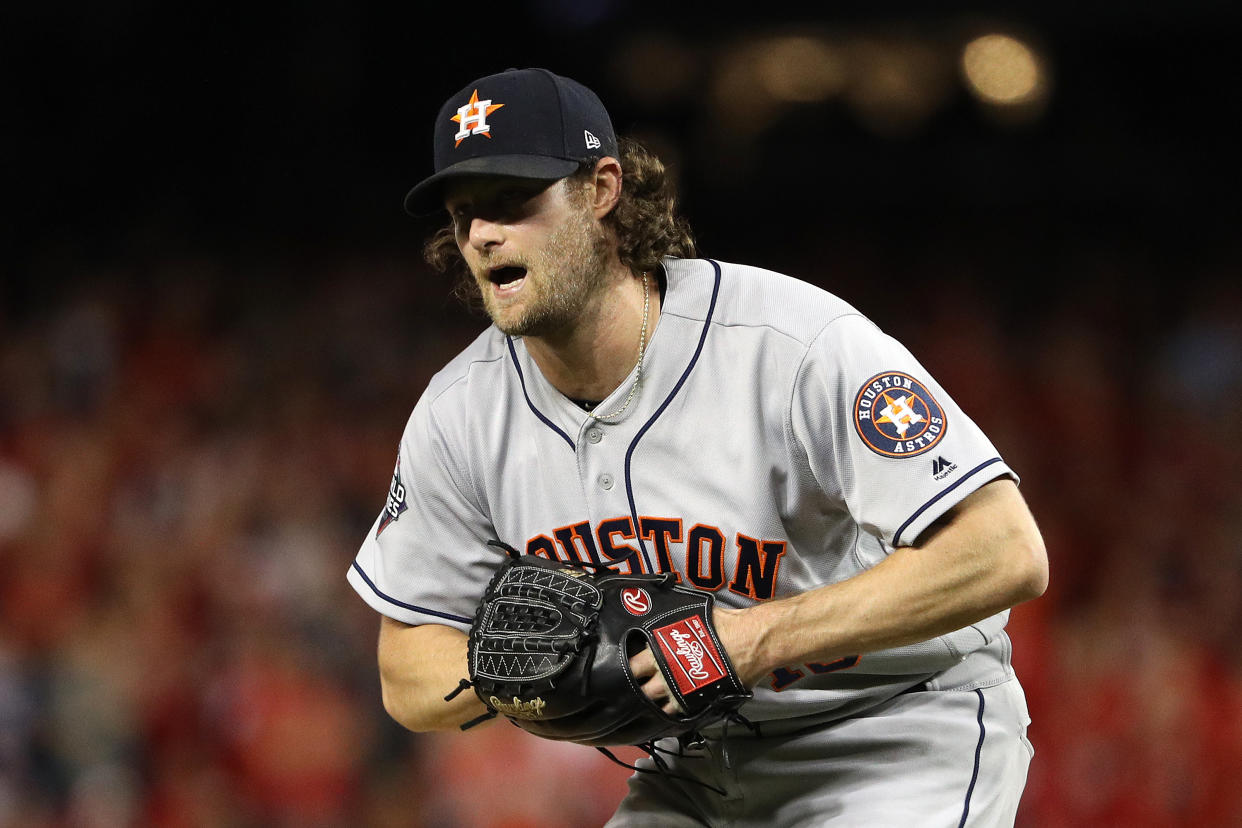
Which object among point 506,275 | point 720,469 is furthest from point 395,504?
point 720,469

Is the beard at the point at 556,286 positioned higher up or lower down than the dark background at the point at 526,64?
lower down

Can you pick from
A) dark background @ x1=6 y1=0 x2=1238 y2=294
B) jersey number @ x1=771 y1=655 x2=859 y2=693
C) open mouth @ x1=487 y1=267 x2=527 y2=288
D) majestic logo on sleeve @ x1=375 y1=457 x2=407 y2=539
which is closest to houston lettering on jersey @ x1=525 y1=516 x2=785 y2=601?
jersey number @ x1=771 y1=655 x2=859 y2=693

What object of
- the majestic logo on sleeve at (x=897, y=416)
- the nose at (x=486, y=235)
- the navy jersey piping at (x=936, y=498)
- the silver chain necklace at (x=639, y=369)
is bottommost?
the navy jersey piping at (x=936, y=498)

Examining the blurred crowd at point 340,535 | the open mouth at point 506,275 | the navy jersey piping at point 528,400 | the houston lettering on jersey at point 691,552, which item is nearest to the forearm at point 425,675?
the houston lettering on jersey at point 691,552

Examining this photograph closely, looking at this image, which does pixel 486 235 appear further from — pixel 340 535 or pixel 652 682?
pixel 340 535

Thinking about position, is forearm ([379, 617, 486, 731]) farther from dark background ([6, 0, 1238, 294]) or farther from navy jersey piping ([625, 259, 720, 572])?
dark background ([6, 0, 1238, 294])

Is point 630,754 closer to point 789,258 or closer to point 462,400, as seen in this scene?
point 462,400

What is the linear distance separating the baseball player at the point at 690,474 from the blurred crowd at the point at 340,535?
7.48 ft

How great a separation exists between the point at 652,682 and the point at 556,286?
2.30ft

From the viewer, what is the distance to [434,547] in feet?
8.50

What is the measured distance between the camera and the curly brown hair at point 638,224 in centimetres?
255

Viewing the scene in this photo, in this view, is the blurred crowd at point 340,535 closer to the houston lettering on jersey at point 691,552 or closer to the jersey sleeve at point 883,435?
the houston lettering on jersey at point 691,552

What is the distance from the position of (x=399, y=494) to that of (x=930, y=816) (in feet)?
3.69

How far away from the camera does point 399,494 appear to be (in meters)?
2.65
